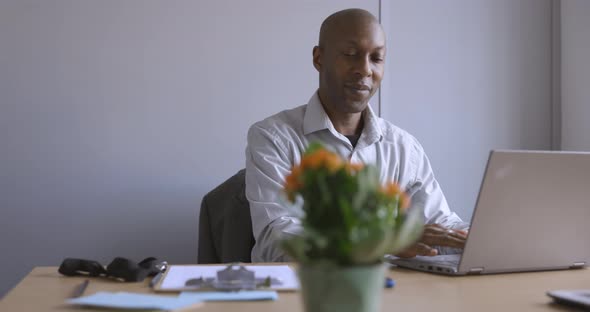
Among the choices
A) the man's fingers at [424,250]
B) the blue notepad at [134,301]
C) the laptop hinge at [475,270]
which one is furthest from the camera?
the man's fingers at [424,250]

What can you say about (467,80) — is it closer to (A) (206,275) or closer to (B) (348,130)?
(B) (348,130)

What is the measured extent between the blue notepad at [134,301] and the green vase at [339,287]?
379 millimetres

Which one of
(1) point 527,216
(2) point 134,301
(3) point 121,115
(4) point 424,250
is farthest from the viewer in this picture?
(3) point 121,115

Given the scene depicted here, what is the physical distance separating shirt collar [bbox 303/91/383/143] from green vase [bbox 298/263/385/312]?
52.0 inches

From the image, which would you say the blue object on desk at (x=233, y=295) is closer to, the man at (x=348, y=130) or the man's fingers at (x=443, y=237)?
the man's fingers at (x=443, y=237)

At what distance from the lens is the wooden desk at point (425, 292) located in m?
0.99

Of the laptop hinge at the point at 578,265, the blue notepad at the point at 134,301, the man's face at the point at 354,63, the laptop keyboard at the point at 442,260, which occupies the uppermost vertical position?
the man's face at the point at 354,63

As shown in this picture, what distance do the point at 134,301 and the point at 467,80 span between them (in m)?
2.22

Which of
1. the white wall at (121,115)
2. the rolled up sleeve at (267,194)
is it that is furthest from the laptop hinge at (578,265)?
the white wall at (121,115)

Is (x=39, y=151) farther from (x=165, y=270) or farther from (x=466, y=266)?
(x=466, y=266)

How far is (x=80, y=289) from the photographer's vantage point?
112 centimetres

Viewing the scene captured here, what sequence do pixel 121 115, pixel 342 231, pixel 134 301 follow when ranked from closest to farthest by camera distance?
1. pixel 342 231
2. pixel 134 301
3. pixel 121 115

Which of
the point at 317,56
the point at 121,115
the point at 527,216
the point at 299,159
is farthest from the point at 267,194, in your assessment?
the point at 121,115

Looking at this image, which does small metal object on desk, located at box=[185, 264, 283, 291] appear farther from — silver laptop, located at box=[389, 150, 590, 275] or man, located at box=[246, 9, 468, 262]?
man, located at box=[246, 9, 468, 262]
